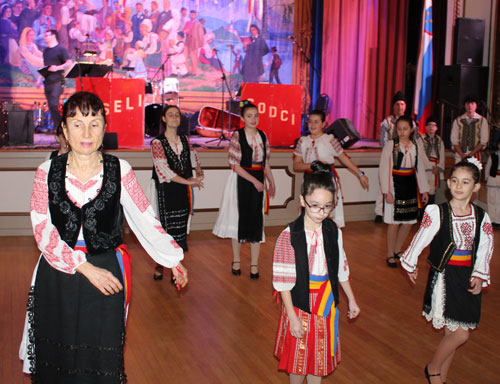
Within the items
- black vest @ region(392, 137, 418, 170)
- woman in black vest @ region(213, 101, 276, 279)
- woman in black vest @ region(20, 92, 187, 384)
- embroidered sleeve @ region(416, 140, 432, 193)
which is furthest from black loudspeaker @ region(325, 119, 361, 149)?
woman in black vest @ region(20, 92, 187, 384)

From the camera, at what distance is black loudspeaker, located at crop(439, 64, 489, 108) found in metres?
9.74

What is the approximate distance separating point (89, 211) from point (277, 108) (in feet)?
20.6

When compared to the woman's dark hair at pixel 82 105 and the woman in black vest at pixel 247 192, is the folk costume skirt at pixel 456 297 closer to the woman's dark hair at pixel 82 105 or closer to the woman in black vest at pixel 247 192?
the woman's dark hair at pixel 82 105

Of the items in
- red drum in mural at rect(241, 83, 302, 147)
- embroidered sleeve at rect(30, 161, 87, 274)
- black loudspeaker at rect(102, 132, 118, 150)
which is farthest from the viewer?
A: red drum in mural at rect(241, 83, 302, 147)

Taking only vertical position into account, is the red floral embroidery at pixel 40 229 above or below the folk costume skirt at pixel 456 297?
above

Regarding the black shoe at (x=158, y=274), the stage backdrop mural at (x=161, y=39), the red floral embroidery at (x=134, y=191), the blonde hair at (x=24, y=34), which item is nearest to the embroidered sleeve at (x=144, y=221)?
the red floral embroidery at (x=134, y=191)

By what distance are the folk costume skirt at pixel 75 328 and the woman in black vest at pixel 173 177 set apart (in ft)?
8.02

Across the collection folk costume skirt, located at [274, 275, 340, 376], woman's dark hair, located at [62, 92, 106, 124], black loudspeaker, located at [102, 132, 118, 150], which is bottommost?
folk costume skirt, located at [274, 275, 340, 376]

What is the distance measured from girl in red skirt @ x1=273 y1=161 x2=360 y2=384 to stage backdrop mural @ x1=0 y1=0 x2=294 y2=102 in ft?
25.3

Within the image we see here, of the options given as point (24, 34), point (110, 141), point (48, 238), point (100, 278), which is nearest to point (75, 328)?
point (100, 278)

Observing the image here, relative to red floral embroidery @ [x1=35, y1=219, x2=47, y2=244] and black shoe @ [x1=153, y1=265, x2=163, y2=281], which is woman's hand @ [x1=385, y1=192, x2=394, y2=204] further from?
red floral embroidery @ [x1=35, y1=219, x2=47, y2=244]

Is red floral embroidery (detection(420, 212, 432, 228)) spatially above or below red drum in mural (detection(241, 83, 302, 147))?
below

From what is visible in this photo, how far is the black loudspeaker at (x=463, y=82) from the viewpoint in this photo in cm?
974

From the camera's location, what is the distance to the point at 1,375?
307cm
